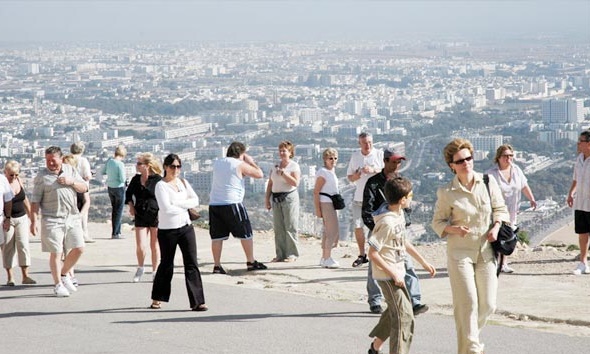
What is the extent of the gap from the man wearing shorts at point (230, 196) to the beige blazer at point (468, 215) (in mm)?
5625

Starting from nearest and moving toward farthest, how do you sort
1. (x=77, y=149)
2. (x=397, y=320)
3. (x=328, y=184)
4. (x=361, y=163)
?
(x=397, y=320) → (x=361, y=163) → (x=328, y=184) → (x=77, y=149)

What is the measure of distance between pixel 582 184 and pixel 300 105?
262 ft

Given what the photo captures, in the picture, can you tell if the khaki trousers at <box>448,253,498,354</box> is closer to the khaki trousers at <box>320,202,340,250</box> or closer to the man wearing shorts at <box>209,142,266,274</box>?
the man wearing shorts at <box>209,142,266,274</box>

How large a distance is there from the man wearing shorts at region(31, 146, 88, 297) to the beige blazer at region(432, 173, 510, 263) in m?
5.19

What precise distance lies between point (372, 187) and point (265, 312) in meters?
1.85

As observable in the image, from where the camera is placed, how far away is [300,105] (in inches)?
3679

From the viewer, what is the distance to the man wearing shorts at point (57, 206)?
1273 centimetres

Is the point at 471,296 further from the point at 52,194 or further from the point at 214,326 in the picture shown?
the point at 52,194

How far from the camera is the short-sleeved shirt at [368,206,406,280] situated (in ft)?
30.0

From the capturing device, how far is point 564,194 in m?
43.3

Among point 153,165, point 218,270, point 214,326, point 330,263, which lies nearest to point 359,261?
point 330,263

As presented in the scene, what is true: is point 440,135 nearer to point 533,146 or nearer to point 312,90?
point 533,146

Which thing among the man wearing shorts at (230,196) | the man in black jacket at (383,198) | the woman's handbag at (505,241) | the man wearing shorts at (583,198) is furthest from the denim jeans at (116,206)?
the woman's handbag at (505,241)

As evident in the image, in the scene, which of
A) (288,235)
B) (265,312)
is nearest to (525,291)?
(265,312)
